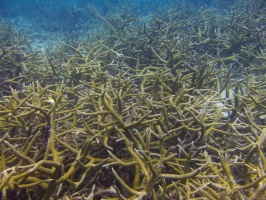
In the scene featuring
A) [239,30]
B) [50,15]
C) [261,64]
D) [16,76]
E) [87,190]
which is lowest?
[87,190]

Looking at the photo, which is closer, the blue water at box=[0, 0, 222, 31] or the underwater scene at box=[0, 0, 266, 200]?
the underwater scene at box=[0, 0, 266, 200]

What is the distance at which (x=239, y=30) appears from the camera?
5.62 m

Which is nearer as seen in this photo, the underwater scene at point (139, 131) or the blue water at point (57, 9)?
the underwater scene at point (139, 131)

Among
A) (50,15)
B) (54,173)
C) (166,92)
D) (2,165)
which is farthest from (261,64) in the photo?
(50,15)

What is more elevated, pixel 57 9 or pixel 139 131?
pixel 57 9

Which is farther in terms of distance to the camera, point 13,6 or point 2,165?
point 13,6

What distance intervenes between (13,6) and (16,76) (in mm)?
12692

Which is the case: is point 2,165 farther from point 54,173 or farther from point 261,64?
point 261,64

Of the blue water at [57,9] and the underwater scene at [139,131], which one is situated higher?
the blue water at [57,9]

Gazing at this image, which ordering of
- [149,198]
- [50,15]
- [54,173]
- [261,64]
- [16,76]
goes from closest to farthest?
1. [54,173]
2. [149,198]
3. [16,76]
4. [261,64]
5. [50,15]

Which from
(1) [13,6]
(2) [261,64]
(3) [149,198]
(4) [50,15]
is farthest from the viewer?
(1) [13,6]

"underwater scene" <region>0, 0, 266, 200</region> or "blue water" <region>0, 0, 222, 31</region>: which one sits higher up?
"blue water" <region>0, 0, 222, 31</region>

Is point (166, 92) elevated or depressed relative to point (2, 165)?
elevated

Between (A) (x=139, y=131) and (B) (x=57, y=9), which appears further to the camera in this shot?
(B) (x=57, y=9)
